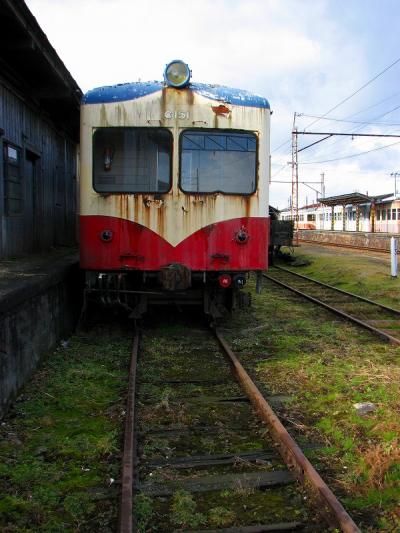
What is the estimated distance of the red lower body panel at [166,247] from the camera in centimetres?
709

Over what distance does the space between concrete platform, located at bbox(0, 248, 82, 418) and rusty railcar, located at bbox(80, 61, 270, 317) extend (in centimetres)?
66

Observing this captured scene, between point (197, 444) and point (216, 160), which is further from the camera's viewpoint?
point (216, 160)

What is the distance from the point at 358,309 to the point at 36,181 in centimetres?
713

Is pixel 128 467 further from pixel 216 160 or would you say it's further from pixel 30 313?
pixel 216 160

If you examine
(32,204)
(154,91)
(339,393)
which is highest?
(154,91)

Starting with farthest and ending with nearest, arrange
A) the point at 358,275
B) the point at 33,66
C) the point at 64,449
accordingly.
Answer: the point at 358,275
the point at 33,66
the point at 64,449

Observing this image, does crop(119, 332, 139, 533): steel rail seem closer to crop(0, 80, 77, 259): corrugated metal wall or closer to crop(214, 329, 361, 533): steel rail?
crop(214, 329, 361, 533): steel rail

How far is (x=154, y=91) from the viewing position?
7.03 m

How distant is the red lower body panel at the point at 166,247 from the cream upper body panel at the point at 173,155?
114 mm

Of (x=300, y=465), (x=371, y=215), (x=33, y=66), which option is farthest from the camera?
(x=371, y=215)

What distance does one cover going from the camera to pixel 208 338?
7809 mm

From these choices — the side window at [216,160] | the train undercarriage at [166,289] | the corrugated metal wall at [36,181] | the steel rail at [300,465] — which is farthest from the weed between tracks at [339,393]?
the corrugated metal wall at [36,181]

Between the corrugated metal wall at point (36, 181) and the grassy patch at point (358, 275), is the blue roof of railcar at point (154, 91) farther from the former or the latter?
the grassy patch at point (358, 275)

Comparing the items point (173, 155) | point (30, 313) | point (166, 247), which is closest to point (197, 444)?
point (30, 313)
